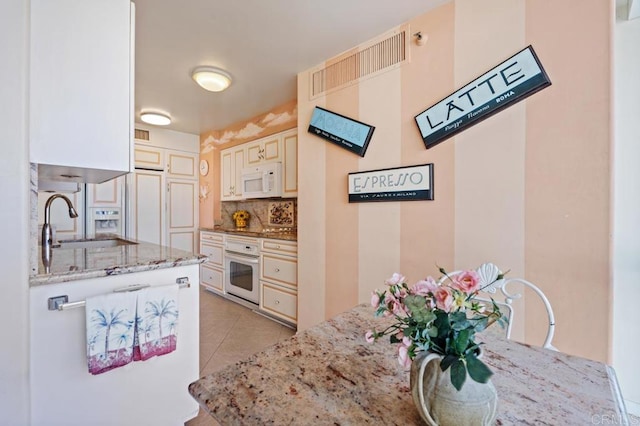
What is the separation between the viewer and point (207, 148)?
4.82m

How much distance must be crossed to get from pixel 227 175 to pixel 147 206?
4.38ft

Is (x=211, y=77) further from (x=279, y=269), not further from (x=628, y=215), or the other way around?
(x=628, y=215)

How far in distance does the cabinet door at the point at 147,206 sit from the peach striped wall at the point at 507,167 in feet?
11.4

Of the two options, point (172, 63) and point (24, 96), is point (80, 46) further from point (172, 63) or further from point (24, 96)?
point (172, 63)

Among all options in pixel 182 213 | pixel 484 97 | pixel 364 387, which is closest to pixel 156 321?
pixel 364 387

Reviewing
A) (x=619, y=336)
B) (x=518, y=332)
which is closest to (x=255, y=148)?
(x=518, y=332)

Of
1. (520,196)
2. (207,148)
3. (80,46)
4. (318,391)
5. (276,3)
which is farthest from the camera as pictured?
(207,148)

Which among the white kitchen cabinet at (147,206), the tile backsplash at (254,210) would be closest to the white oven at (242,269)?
the tile backsplash at (254,210)

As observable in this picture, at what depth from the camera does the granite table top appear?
1.87ft

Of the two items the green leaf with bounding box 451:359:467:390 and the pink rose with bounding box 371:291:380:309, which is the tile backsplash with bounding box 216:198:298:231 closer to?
the pink rose with bounding box 371:291:380:309

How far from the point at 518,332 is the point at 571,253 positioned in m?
0.51

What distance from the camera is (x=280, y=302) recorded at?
2984 mm

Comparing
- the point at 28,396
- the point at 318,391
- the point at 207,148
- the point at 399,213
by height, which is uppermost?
the point at 207,148

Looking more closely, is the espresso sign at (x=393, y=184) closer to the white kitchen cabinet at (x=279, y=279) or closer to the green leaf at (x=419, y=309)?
the white kitchen cabinet at (x=279, y=279)
